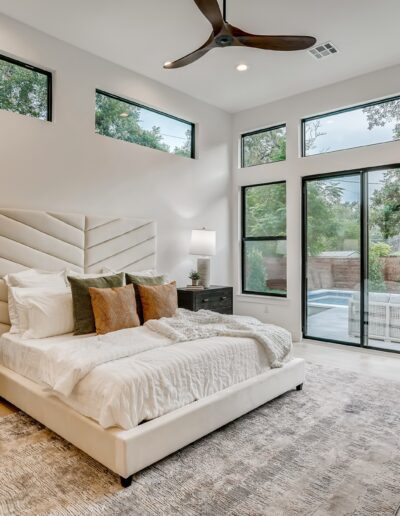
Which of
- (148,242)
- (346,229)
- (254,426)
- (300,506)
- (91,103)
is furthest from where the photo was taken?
(346,229)

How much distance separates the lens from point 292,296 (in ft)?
17.5

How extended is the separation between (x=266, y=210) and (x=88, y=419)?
13.9 ft

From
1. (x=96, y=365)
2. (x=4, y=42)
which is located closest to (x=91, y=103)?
(x=4, y=42)

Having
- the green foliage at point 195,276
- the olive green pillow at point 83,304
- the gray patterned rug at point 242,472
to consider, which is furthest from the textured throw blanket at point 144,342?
the green foliage at point 195,276

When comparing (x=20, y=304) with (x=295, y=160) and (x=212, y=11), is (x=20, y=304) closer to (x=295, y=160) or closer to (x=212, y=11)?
(x=212, y=11)

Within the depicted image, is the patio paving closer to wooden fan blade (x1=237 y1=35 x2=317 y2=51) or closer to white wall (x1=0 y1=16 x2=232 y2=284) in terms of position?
white wall (x1=0 y1=16 x2=232 y2=284)

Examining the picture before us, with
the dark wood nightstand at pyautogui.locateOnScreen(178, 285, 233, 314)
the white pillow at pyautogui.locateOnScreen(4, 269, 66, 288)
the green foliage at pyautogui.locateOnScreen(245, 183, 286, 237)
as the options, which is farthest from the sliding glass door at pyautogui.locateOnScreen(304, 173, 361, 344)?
the white pillow at pyautogui.locateOnScreen(4, 269, 66, 288)

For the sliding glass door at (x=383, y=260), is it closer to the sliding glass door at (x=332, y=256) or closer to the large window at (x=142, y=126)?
the sliding glass door at (x=332, y=256)

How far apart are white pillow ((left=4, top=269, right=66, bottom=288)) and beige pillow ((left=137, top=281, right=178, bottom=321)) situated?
0.74 m

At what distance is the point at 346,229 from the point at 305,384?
2274 mm

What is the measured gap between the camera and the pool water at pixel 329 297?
4.91 meters

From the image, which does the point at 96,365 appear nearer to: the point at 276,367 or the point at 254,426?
the point at 254,426

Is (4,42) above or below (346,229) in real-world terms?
above

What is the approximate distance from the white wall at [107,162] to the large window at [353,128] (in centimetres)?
133
